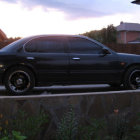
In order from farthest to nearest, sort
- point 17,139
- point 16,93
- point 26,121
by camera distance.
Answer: point 16,93 < point 26,121 < point 17,139

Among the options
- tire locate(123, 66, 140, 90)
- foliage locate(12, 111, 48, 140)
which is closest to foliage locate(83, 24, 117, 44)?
tire locate(123, 66, 140, 90)

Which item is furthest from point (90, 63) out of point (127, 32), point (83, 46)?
point (127, 32)

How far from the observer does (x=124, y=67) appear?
706cm

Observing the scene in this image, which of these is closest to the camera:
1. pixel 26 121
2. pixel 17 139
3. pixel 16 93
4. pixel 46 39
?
pixel 17 139

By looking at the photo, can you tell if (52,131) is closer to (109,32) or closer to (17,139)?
(17,139)

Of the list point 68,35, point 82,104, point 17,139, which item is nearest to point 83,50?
point 68,35

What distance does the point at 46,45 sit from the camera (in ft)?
22.3

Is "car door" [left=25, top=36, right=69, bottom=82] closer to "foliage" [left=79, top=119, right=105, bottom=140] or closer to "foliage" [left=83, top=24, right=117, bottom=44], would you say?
"foliage" [left=79, top=119, right=105, bottom=140]

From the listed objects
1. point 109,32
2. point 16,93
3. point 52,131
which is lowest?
point 52,131

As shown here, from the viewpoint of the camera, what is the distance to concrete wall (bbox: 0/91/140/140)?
4.30 meters

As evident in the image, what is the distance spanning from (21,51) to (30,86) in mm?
893

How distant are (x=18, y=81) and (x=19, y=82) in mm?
33

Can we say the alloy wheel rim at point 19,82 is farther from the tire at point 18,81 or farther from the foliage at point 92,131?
the foliage at point 92,131

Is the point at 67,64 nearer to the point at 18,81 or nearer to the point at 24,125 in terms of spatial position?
the point at 18,81
